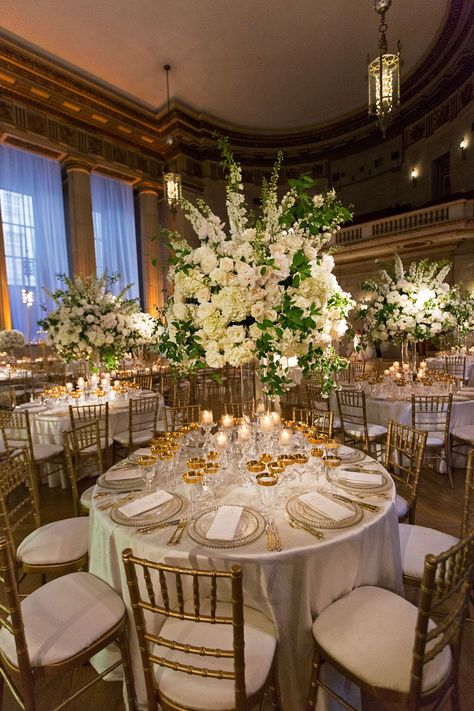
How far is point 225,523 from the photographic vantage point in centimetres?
174

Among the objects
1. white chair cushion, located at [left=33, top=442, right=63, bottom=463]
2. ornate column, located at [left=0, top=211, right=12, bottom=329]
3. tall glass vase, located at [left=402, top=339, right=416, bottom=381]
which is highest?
ornate column, located at [left=0, top=211, right=12, bottom=329]

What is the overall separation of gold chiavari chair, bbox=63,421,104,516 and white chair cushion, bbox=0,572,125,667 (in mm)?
872

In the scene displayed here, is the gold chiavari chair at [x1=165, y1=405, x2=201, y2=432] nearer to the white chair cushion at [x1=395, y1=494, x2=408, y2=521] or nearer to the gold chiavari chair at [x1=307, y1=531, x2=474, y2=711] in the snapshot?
the white chair cushion at [x1=395, y1=494, x2=408, y2=521]

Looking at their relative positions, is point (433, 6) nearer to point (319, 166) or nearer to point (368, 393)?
point (319, 166)

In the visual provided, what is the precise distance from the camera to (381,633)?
151 centimetres

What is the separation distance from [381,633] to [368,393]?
355cm

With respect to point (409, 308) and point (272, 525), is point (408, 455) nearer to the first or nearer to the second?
point (272, 525)

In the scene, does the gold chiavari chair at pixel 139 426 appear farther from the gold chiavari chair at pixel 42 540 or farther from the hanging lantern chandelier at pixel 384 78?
the hanging lantern chandelier at pixel 384 78

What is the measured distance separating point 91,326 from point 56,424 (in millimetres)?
1237

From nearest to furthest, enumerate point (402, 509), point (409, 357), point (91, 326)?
point (402, 509), point (91, 326), point (409, 357)

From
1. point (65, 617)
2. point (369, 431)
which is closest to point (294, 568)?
point (65, 617)

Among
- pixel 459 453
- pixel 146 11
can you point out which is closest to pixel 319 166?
pixel 146 11

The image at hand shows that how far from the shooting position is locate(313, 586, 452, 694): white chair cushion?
54.4 inches

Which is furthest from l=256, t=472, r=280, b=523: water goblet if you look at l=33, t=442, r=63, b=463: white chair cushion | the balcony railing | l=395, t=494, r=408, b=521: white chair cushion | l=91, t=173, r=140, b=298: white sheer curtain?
l=91, t=173, r=140, b=298: white sheer curtain
